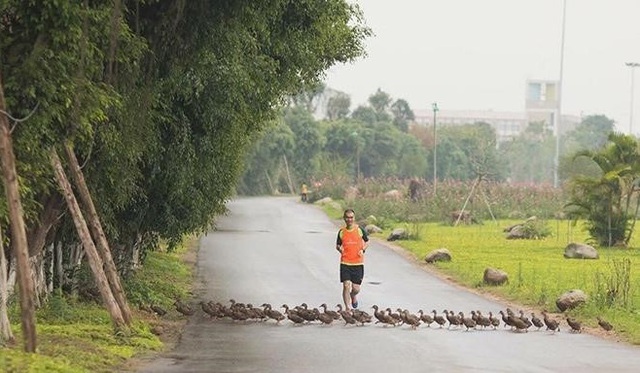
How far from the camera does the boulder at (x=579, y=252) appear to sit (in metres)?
38.6

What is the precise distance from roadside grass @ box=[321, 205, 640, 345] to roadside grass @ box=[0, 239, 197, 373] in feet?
24.3

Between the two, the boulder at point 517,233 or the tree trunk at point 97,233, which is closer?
the tree trunk at point 97,233

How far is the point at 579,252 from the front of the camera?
127ft

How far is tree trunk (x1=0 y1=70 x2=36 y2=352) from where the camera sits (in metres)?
13.2

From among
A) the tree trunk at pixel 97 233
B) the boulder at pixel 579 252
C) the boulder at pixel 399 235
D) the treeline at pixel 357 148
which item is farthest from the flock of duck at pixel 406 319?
the treeline at pixel 357 148

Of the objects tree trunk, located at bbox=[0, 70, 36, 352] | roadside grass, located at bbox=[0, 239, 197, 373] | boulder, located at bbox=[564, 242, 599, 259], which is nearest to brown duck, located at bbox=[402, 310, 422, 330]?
roadside grass, located at bbox=[0, 239, 197, 373]

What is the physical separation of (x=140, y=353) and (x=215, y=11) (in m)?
5.59

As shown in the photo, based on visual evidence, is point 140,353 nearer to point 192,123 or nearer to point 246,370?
point 246,370

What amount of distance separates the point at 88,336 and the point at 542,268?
64.6ft

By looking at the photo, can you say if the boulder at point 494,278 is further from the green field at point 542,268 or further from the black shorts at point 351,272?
the black shorts at point 351,272

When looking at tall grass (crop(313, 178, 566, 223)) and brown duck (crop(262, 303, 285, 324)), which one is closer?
brown duck (crop(262, 303, 285, 324))

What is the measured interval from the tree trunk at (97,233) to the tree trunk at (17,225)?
3.32 meters

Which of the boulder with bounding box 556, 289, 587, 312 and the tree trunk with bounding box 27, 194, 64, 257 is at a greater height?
the tree trunk with bounding box 27, 194, 64, 257

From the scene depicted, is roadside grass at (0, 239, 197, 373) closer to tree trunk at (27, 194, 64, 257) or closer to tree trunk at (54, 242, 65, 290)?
tree trunk at (54, 242, 65, 290)
